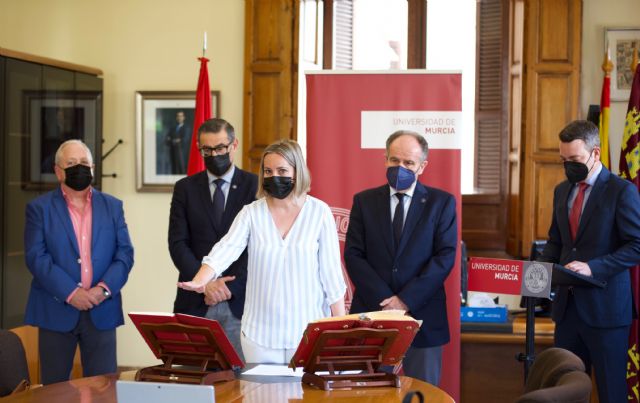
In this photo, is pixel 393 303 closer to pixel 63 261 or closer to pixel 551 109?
pixel 63 261

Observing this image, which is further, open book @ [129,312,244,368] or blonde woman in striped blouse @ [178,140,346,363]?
blonde woman in striped blouse @ [178,140,346,363]

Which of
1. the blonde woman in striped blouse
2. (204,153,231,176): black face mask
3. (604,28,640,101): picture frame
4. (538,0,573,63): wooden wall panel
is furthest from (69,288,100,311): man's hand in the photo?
(604,28,640,101): picture frame

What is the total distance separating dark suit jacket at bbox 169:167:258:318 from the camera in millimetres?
4062

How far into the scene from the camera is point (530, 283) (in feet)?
12.3

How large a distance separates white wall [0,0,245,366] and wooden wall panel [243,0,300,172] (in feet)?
1.42

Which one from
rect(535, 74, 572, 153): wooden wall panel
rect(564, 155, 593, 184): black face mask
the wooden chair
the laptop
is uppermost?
rect(535, 74, 572, 153): wooden wall panel

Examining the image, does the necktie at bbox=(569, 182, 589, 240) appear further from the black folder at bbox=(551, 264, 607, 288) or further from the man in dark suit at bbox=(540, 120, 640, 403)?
the black folder at bbox=(551, 264, 607, 288)

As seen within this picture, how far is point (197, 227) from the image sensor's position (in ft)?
13.6

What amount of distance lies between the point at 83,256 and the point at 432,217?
1655 mm

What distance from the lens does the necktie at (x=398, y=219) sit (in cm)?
403

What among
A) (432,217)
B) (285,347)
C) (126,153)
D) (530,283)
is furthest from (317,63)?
(285,347)

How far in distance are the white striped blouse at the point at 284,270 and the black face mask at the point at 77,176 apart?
4.02ft

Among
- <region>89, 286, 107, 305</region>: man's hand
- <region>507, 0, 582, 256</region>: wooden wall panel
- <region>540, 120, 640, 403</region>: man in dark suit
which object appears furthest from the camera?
<region>507, 0, 582, 256</region>: wooden wall panel

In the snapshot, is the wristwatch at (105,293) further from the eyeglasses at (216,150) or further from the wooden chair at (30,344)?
the wooden chair at (30,344)
